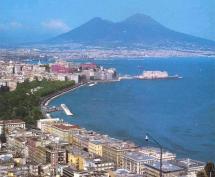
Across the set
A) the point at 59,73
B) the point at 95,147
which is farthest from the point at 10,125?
the point at 59,73

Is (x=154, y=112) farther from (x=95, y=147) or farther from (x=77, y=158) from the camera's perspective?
(x=77, y=158)

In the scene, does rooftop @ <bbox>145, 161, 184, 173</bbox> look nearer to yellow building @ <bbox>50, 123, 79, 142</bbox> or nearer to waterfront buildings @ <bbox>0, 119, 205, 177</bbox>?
waterfront buildings @ <bbox>0, 119, 205, 177</bbox>

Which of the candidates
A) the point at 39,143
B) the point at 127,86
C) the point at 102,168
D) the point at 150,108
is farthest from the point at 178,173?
the point at 127,86

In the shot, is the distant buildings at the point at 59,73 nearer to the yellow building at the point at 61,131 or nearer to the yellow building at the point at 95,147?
the yellow building at the point at 61,131

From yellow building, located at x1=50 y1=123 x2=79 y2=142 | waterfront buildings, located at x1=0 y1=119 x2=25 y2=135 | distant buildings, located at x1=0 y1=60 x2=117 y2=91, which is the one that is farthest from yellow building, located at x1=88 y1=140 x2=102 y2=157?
distant buildings, located at x1=0 y1=60 x2=117 y2=91

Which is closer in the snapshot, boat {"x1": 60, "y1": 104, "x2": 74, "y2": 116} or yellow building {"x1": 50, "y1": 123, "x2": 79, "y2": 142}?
yellow building {"x1": 50, "y1": 123, "x2": 79, "y2": 142}

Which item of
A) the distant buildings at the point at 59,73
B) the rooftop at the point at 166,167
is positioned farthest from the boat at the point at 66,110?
the distant buildings at the point at 59,73
